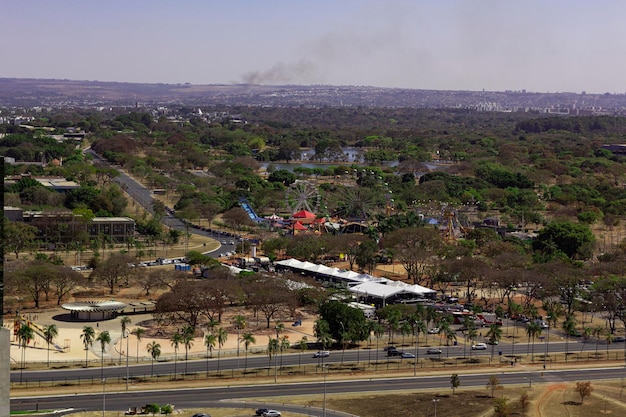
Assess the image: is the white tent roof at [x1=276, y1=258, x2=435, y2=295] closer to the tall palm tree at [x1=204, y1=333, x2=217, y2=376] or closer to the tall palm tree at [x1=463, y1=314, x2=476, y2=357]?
the tall palm tree at [x1=463, y1=314, x2=476, y2=357]

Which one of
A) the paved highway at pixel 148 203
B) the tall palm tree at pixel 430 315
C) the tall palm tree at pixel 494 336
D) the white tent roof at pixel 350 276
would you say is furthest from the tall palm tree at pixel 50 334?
the paved highway at pixel 148 203

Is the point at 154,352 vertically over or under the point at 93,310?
over

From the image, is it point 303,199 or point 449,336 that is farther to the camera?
point 303,199

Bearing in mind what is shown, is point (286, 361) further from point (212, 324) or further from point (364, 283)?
point (364, 283)

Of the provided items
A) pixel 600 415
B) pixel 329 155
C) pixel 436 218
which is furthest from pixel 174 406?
pixel 329 155

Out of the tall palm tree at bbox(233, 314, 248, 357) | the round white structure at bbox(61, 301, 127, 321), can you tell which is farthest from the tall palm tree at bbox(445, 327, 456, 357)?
the round white structure at bbox(61, 301, 127, 321)

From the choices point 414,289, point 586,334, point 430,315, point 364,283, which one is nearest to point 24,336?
point 430,315
